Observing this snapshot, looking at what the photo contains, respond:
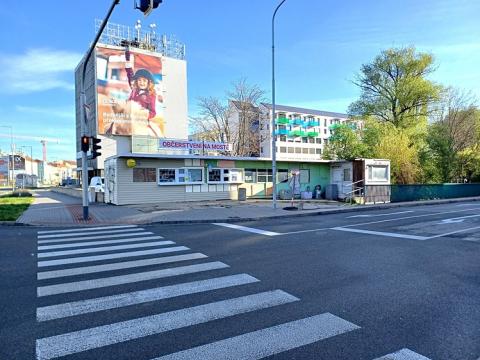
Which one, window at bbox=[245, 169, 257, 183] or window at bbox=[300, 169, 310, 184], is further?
window at bbox=[300, 169, 310, 184]

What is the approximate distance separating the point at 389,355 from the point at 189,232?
335 inches

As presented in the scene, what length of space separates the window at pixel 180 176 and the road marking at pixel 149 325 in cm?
1834

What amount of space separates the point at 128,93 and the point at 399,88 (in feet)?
120

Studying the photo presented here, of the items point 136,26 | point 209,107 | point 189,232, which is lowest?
point 189,232

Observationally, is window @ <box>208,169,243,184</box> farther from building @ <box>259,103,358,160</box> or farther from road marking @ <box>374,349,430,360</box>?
building @ <box>259,103,358,160</box>

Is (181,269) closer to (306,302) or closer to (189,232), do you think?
(306,302)

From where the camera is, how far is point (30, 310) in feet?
14.6

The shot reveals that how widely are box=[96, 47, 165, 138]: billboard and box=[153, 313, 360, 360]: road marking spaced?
5071cm

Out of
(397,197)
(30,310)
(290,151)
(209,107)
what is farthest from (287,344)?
(290,151)

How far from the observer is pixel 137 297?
16.1ft

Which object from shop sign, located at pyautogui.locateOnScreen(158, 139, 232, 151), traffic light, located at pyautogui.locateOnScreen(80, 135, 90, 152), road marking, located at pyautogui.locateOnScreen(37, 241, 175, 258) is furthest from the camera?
shop sign, located at pyautogui.locateOnScreen(158, 139, 232, 151)

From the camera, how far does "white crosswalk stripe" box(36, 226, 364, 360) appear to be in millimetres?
3465

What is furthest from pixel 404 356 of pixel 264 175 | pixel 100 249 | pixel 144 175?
pixel 264 175

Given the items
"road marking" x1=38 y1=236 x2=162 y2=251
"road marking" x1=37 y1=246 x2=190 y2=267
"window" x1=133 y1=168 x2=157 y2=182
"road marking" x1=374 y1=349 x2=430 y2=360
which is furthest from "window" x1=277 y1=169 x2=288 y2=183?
"road marking" x1=374 y1=349 x2=430 y2=360
